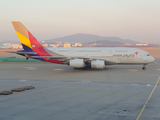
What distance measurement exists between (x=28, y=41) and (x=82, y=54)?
10.1 meters

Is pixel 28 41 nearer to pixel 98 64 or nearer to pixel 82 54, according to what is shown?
pixel 82 54

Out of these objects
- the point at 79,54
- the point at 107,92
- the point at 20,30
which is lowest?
the point at 107,92

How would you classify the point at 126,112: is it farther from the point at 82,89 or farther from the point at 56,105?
the point at 82,89

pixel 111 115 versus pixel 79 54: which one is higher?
pixel 79 54

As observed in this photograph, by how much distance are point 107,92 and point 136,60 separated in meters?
19.1

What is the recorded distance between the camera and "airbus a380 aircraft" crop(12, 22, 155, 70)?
3584 cm

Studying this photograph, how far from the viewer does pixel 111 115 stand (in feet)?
40.2

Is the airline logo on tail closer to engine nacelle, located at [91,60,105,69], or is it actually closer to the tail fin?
the tail fin

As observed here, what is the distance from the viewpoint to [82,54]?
36906mm

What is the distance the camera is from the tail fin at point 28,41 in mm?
36656

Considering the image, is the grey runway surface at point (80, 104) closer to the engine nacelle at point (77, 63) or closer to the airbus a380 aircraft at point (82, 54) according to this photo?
the engine nacelle at point (77, 63)

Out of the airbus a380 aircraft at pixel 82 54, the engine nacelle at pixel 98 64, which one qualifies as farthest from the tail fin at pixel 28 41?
the engine nacelle at pixel 98 64

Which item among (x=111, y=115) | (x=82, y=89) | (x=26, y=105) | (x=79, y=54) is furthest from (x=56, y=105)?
(x=79, y=54)

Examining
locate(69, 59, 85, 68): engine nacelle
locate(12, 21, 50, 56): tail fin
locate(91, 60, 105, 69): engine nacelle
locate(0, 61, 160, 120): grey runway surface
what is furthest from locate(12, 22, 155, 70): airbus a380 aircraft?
locate(0, 61, 160, 120): grey runway surface
